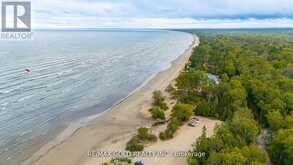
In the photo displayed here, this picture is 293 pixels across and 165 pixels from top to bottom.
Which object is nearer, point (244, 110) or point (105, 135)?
point (244, 110)

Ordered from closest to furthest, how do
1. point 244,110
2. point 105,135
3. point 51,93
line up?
point 244,110, point 105,135, point 51,93

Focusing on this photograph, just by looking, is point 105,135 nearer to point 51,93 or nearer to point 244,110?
point 244,110

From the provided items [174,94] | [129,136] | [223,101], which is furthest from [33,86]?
[223,101]

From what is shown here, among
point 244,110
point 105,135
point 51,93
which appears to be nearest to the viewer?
point 244,110

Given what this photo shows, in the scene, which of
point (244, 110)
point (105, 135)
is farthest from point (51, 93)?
point (244, 110)

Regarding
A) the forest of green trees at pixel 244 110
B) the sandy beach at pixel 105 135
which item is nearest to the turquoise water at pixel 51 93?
the sandy beach at pixel 105 135

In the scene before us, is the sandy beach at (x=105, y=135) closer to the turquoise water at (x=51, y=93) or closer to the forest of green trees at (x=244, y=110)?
the turquoise water at (x=51, y=93)

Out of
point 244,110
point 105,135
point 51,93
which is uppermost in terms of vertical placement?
point 244,110

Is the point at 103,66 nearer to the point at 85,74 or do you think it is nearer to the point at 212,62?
the point at 85,74
